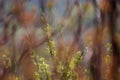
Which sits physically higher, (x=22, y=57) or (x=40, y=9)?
(x=40, y=9)

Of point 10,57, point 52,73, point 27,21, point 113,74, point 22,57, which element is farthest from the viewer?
point 27,21

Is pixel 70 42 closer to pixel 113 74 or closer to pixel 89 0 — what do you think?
pixel 89 0

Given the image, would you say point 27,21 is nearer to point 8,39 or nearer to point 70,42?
point 8,39

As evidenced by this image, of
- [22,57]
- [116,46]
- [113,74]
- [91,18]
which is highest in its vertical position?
[91,18]

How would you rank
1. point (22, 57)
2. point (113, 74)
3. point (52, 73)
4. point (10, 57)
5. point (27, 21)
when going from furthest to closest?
1. point (27, 21)
2. point (22, 57)
3. point (10, 57)
4. point (52, 73)
5. point (113, 74)

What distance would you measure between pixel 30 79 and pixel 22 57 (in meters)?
0.23

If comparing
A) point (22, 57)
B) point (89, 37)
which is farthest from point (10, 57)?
point (89, 37)

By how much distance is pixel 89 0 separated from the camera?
2.90 metres

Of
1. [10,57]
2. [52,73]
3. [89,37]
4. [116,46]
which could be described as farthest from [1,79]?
[116,46]

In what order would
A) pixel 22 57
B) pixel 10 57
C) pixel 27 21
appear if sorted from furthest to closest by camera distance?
1. pixel 27 21
2. pixel 22 57
3. pixel 10 57

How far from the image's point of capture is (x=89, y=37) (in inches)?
118

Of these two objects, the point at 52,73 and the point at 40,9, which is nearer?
the point at 52,73

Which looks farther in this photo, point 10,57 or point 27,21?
point 27,21

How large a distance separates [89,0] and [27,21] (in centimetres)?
66
